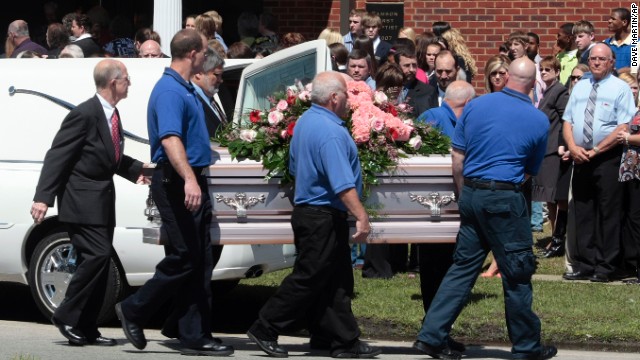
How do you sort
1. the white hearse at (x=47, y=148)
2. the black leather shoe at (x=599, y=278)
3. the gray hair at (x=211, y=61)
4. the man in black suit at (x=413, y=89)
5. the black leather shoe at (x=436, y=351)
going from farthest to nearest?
the man in black suit at (x=413, y=89) → the black leather shoe at (x=599, y=278) → the white hearse at (x=47, y=148) → the gray hair at (x=211, y=61) → the black leather shoe at (x=436, y=351)

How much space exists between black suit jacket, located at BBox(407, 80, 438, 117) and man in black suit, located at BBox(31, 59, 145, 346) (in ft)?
13.0

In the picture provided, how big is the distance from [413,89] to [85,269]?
4.72 m

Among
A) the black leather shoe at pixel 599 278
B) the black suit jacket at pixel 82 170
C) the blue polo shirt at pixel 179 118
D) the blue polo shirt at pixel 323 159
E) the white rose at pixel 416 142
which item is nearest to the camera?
the blue polo shirt at pixel 323 159

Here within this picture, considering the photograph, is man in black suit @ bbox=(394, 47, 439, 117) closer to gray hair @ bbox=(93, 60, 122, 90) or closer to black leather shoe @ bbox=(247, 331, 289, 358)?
gray hair @ bbox=(93, 60, 122, 90)

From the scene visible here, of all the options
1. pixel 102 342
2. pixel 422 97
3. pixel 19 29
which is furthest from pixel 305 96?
pixel 19 29

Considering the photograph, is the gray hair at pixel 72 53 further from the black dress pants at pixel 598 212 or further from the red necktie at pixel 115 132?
the black dress pants at pixel 598 212

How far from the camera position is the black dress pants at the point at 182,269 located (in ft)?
29.5

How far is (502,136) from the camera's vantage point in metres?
8.90

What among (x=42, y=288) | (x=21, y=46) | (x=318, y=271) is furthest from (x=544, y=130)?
(x=21, y=46)

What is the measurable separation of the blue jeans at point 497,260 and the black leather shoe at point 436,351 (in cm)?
4

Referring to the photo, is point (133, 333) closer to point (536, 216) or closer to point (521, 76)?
point (521, 76)

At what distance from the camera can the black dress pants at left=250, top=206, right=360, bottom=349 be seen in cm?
891

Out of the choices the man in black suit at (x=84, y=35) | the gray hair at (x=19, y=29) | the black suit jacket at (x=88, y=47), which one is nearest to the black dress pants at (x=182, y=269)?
the black suit jacket at (x=88, y=47)

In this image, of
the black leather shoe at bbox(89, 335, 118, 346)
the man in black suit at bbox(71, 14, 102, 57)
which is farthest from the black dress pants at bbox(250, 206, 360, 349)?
the man in black suit at bbox(71, 14, 102, 57)
